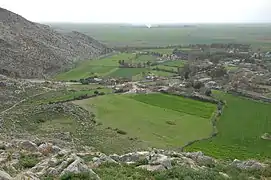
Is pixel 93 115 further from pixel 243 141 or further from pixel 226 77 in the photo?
pixel 226 77

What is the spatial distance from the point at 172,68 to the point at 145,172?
10400 centimetres

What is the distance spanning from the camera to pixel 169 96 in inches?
3233

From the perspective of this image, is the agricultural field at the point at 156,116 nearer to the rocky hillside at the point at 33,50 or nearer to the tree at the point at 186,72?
the tree at the point at 186,72

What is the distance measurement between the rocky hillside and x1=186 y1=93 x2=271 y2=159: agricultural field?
59.3m

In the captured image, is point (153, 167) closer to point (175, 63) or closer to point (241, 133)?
point (241, 133)

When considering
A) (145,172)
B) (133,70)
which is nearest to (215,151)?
(145,172)

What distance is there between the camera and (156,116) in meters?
65.3

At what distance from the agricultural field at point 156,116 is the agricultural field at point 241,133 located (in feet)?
8.65

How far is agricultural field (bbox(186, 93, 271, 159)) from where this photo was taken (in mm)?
48031

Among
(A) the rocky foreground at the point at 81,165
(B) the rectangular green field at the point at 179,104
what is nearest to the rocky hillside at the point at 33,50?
(B) the rectangular green field at the point at 179,104

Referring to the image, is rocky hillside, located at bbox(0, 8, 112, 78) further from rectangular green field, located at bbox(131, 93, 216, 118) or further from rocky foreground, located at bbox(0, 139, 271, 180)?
rocky foreground, located at bbox(0, 139, 271, 180)

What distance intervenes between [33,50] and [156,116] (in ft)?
227

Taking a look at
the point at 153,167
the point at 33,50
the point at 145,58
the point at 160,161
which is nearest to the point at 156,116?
the point at 160,161

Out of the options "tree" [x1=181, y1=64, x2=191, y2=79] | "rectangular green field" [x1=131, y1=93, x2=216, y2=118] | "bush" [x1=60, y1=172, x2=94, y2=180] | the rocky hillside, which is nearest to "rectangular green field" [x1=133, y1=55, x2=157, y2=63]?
the rocky hillside
